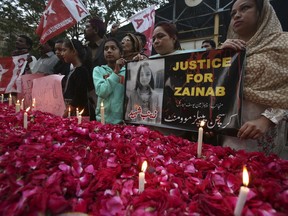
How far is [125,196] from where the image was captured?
0.88m

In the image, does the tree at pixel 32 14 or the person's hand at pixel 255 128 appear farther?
the tree at pixel 32 14

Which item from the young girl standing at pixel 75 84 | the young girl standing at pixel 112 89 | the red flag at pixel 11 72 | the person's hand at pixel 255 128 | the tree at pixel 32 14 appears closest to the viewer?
the person's hand at pixel 255 128

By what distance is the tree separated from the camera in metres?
11.8

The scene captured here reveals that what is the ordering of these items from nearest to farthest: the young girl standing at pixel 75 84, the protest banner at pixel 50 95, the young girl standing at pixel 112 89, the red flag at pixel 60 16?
the young girl standing at pixel 112 89 → the young girl standing at pixel 75 84 → the protest banner at pixel 50 95 → the red flag at pixel 60 16

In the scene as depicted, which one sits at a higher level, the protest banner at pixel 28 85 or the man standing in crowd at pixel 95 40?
the man standing in crowd at pixel 95 40

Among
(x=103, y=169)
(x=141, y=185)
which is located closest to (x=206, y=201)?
(x=141, y=185)

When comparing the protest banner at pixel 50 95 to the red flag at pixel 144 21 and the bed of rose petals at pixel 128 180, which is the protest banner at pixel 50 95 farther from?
the red flag at pixel 144 21

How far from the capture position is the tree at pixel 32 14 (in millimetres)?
11773

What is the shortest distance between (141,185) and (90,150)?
0.54 m

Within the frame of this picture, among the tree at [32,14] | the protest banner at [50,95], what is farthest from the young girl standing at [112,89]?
the tree at [32,14]

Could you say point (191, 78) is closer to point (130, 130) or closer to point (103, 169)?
point (130, 130)

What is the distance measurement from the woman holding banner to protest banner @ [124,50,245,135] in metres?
0.09

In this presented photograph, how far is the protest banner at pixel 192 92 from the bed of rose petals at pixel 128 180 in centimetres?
47

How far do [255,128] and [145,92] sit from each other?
3.67 feet
